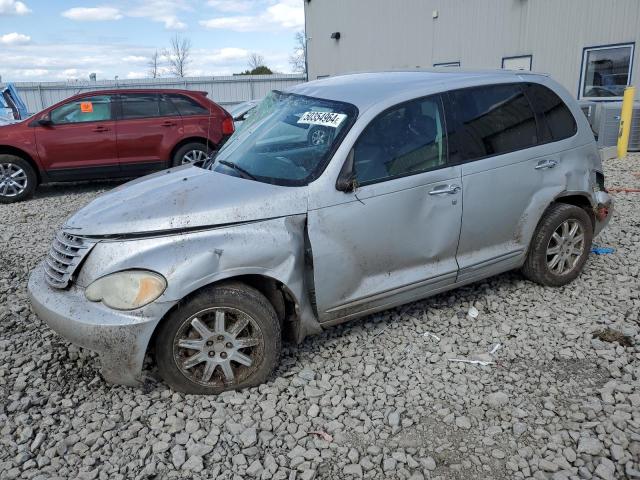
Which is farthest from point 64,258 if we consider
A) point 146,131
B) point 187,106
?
point 187,106

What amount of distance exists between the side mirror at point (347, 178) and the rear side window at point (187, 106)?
23.2 feet

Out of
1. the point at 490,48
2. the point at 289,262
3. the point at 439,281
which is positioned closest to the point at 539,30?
the point at 490,48

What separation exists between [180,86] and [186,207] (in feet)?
77.5

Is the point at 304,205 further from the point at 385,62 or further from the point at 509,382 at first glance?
the point at 385,62

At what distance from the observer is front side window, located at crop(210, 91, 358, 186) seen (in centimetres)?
340

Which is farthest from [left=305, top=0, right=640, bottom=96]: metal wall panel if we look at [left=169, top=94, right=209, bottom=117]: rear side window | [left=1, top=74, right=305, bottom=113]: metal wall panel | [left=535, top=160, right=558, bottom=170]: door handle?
[left=535, top=160, right=558, bottom=170]: door handle

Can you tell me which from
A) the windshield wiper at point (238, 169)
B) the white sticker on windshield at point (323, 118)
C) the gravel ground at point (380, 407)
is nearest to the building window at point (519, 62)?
the gravel ground at point (380, 407)

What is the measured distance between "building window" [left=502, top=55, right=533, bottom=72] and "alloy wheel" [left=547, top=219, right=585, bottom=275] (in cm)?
1047

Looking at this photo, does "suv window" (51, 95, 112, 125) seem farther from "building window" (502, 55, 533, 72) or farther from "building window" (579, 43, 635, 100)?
"building window" (579, 43, 635, 100)

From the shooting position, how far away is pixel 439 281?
382cm

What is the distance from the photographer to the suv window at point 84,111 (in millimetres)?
9047

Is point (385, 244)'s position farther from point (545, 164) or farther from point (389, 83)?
point (545, 164)

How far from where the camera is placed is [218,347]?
3.12 metres

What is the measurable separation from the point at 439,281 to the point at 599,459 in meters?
1.50
